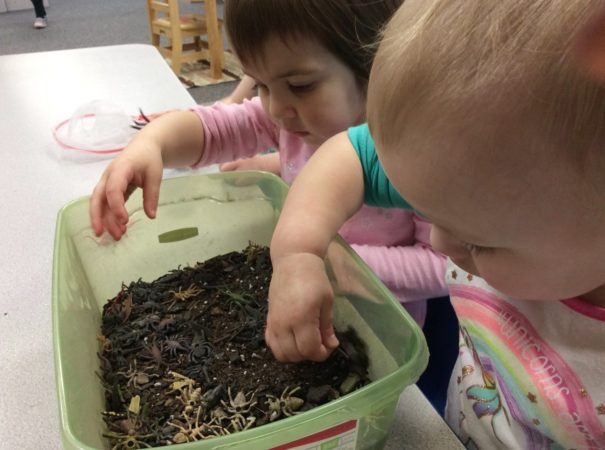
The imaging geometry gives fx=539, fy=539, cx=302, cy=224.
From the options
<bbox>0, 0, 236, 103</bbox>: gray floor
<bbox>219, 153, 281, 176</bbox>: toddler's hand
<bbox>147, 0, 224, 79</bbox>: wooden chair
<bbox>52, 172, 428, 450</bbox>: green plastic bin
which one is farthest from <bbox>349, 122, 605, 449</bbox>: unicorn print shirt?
<bbox>147, 0, 224, 79</bbox>: wooden chair

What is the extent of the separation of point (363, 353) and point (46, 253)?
1.40 ft

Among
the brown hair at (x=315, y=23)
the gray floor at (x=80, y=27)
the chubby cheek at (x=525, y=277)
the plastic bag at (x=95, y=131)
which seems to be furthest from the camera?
the gray floor at (x=80, y=27)

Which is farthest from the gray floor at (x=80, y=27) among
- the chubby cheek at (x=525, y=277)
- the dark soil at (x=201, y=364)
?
the chubby cheek at (x=525, y=277)

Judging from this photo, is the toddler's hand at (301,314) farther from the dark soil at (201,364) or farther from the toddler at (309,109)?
the toddler at (309,109)

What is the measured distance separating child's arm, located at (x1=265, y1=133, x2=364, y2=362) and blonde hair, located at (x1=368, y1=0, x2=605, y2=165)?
0.65 ft

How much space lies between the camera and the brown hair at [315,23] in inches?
21.6

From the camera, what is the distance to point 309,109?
2.03 feet

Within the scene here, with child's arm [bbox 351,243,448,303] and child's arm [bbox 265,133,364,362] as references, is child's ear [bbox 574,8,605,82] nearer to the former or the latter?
child's arm [bbox 265,133,364,362]

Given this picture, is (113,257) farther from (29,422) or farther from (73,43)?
(73,43)

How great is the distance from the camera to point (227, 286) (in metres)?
0.61

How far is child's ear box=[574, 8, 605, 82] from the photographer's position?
217 millimetres

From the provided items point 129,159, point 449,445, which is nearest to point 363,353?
point 449,445

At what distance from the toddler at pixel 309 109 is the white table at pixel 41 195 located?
A: 0.14 m

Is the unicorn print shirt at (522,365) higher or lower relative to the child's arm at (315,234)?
lower
